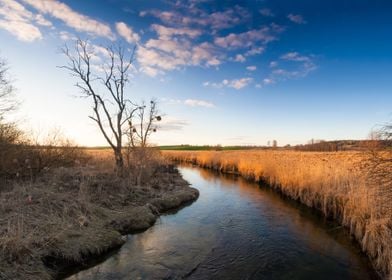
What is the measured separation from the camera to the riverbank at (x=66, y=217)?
5715 mm

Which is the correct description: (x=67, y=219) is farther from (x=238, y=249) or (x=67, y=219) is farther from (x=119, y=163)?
(x=119, y=163)

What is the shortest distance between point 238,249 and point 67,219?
5209 mm

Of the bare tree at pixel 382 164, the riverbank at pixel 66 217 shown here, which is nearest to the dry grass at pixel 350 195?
the bare tree at pixel 382 164

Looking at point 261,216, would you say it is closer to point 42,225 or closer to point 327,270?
point 327,270

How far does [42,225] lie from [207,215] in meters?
6.45

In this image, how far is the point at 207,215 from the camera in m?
11.3

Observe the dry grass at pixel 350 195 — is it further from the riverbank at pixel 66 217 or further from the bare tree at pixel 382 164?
the riverbank at pixel 66 217

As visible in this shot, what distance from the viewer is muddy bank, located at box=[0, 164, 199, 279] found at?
5702mm

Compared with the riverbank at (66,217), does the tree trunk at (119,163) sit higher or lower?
higher

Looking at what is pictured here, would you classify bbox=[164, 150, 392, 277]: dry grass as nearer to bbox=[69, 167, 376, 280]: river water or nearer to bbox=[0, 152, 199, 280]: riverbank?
bbox=[69, 167, 376, 280]: river water

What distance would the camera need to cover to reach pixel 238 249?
7.52m

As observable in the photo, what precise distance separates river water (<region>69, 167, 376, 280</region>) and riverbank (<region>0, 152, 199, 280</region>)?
0.63 metres

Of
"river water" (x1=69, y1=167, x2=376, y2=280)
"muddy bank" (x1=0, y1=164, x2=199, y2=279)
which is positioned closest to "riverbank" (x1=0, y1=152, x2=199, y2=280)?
"muddy bank" (x1=0, y1=164, x2=199, y2=279)

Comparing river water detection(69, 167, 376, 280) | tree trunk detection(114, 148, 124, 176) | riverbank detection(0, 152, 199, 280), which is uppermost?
tree trunk detection(114, 148, 124, 176)
